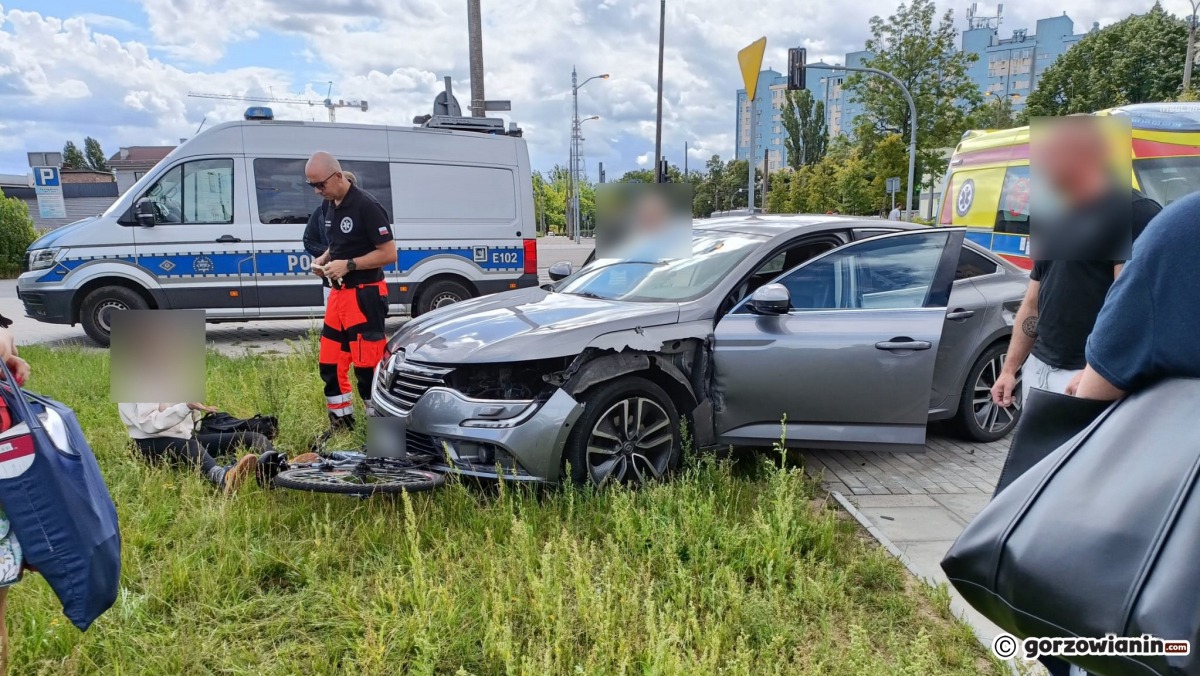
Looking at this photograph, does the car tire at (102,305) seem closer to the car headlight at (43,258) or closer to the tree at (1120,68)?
the car headlight at (43,258)

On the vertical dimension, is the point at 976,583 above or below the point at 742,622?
above

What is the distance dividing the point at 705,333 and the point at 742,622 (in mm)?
1547

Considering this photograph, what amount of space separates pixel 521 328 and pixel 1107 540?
274cm

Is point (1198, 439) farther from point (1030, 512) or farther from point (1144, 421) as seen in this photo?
point (1030, 512)

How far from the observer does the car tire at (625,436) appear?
337cm

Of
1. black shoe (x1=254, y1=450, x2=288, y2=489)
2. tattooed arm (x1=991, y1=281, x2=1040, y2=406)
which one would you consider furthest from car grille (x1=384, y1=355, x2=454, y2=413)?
tattooed arm (x1=991, y1=281, x2=1040, y2=406)

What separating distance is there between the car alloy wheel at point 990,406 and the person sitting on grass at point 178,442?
4007 mm

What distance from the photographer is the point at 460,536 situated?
307cm

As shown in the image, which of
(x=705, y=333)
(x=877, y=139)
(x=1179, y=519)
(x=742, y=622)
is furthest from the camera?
(x=877, y=139)

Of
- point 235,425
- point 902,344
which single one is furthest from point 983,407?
point 235,425

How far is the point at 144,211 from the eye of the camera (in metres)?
7.79

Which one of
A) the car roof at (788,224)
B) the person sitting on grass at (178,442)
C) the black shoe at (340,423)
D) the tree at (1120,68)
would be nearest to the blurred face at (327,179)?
the black shoe at (340,423)

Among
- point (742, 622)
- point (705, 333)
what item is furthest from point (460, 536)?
point (705, 333)

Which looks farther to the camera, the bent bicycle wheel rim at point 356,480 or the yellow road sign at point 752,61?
the yellow road sign at point 752,61
